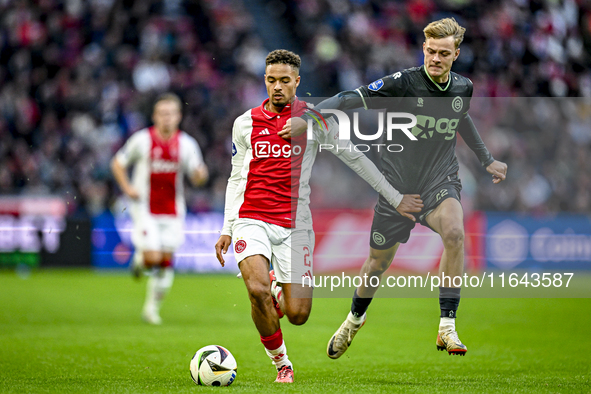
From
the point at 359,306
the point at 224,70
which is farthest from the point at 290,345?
the point at 224,70

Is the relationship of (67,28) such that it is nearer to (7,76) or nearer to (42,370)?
(7,76)

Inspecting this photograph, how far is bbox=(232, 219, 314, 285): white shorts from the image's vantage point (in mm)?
5254

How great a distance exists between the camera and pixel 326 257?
12523mm

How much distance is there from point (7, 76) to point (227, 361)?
13274mm

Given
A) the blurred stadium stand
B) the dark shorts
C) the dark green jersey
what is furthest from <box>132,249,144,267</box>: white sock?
the blurred stadium stand

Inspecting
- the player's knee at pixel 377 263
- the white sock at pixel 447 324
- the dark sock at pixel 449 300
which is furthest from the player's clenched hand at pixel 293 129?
the white sock at pixel 447 324

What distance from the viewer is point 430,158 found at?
5723mm

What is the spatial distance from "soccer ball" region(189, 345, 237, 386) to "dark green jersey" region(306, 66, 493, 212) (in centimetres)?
185

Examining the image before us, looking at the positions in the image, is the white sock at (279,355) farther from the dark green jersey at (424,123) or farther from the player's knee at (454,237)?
the dark green jersey at (424,123)

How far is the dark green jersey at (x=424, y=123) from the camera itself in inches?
220

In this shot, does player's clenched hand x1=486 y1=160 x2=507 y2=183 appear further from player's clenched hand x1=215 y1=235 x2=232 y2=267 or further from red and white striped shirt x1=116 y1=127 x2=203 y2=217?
red and white striped shirt x1=116 y1=127 x2=203 y2=217

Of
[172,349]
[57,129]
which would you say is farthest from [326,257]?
[57,129]

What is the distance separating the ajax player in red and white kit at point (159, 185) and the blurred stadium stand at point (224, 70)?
4.66 meters

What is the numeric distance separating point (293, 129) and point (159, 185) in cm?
460
